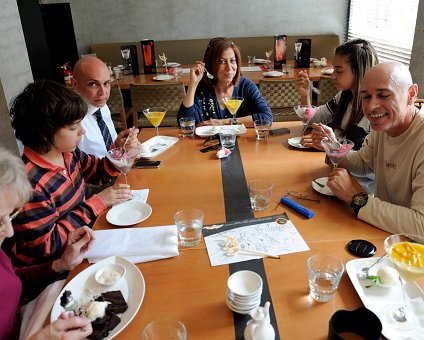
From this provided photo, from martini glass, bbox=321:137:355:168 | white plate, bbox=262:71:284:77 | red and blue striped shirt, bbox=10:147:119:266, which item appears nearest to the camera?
red and blue striped shirt, bbox=10:147:119:266

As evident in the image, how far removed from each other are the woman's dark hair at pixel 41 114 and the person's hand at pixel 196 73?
4.28 ft

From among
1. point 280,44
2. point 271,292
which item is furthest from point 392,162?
point 280,44

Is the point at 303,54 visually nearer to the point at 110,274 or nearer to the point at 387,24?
the point at 387,24

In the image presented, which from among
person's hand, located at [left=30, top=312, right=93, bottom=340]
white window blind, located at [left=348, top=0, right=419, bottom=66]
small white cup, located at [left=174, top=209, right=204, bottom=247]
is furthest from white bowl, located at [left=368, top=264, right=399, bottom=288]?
white window blind, located at [left=348, top=0, right=419, bottom=66]

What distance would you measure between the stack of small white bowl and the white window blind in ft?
12.4

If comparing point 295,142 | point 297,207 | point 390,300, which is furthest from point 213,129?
point 390,300

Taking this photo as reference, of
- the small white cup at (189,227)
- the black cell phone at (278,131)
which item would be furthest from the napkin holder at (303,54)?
the small white cup at (189,227)

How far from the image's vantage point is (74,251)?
129cm

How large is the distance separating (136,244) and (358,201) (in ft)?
3.05

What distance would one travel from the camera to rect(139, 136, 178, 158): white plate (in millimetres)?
2221

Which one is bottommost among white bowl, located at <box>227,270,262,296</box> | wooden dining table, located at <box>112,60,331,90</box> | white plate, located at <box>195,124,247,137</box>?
white plate, located at <box>195,124,247,137</box>

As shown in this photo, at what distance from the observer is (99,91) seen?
242 cm

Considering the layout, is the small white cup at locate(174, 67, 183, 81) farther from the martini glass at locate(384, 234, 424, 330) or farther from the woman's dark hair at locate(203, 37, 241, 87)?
the martini glass at locate(384, 234, 424, 330)

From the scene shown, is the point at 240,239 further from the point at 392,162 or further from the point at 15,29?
the point at 15,29
